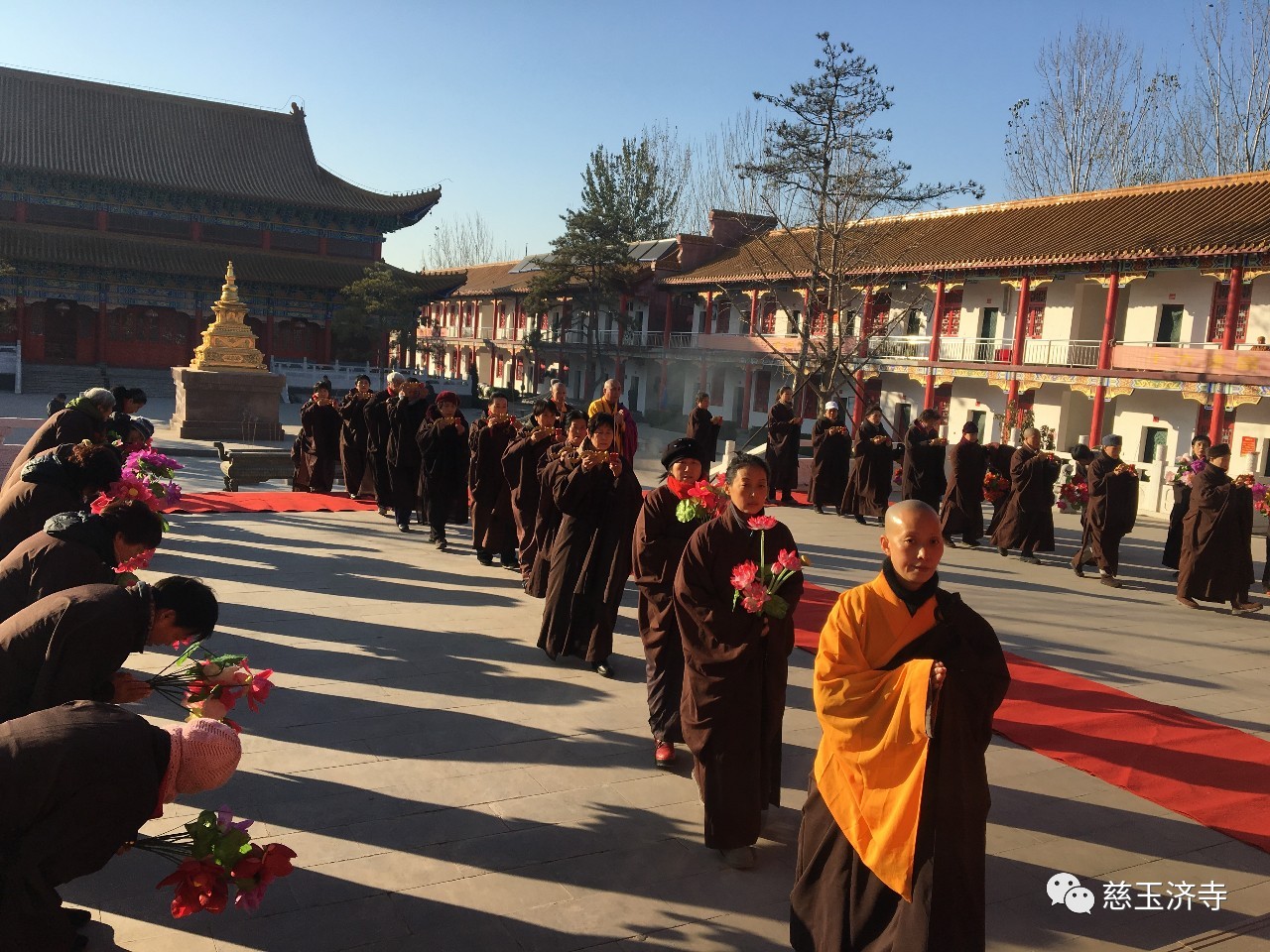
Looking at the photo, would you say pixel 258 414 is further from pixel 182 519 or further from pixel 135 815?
pixel 135 815

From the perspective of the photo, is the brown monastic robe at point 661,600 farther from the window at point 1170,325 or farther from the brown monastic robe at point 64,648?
the window at point 1170,325

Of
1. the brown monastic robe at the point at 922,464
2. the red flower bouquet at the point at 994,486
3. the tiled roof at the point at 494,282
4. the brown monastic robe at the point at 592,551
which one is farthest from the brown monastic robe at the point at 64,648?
the tiled roof at the point at 494,282

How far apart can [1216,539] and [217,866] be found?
9.02 metres

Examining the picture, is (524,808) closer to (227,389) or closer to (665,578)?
(665,578)

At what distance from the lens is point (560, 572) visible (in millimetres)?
6191

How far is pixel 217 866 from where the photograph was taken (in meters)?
2.56

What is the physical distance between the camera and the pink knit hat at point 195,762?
246 cm

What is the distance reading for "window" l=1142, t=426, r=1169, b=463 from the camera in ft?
70.3

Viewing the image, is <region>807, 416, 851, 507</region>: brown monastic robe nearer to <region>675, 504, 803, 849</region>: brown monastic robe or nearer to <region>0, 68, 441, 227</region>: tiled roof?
<region>675, 504, 803, 849</region>: brown monastic robe

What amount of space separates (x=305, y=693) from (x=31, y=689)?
271 centimetres

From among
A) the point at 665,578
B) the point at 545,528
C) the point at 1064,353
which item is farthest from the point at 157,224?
the point at 665,578

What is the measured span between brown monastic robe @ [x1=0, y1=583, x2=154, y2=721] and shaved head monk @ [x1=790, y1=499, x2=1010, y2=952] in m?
2.09

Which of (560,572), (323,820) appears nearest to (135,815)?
(323,820)

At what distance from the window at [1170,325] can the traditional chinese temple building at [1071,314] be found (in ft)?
0.10
